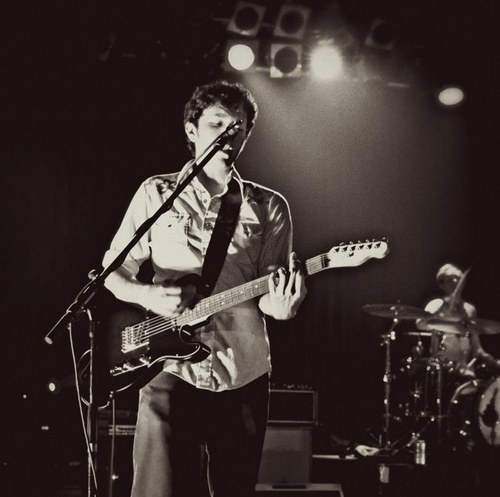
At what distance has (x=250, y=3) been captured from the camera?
21.2ft

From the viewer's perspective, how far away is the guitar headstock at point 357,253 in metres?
3.18

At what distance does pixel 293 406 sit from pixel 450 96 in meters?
3.84

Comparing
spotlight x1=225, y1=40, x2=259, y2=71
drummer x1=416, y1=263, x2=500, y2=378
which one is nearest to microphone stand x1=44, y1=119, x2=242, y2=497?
spotlight x1=225, y1=40, x2=259, y2=71

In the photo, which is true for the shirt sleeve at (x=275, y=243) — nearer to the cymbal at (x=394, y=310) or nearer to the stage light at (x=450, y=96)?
the cymbal at (x=394, y=310)

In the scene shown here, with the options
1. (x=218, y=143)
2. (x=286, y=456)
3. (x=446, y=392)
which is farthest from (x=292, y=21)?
(x=446, y=392)

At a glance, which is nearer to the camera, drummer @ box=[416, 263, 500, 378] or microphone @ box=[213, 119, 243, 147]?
microphone @ box=[213, 119, 243, 147]

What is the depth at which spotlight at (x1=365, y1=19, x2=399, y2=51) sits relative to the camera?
22.3 ft

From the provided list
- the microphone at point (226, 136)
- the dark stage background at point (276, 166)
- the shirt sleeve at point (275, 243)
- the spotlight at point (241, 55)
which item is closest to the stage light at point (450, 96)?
the dark stage background at point (276, 166)

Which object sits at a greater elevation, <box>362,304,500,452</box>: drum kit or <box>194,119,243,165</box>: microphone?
<box>194,119,243,165</box>: microphone

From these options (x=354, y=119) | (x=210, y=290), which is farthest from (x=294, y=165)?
(x=210, y=290)

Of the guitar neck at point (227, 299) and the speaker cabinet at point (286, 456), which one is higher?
the guitar neck at point (227, 299)

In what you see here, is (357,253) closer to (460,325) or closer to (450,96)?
(460,325)

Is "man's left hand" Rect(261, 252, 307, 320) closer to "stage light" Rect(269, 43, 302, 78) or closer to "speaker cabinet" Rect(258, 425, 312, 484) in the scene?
"speaker cabinet" Rect(258, 425, 312, 484)

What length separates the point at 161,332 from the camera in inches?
123
